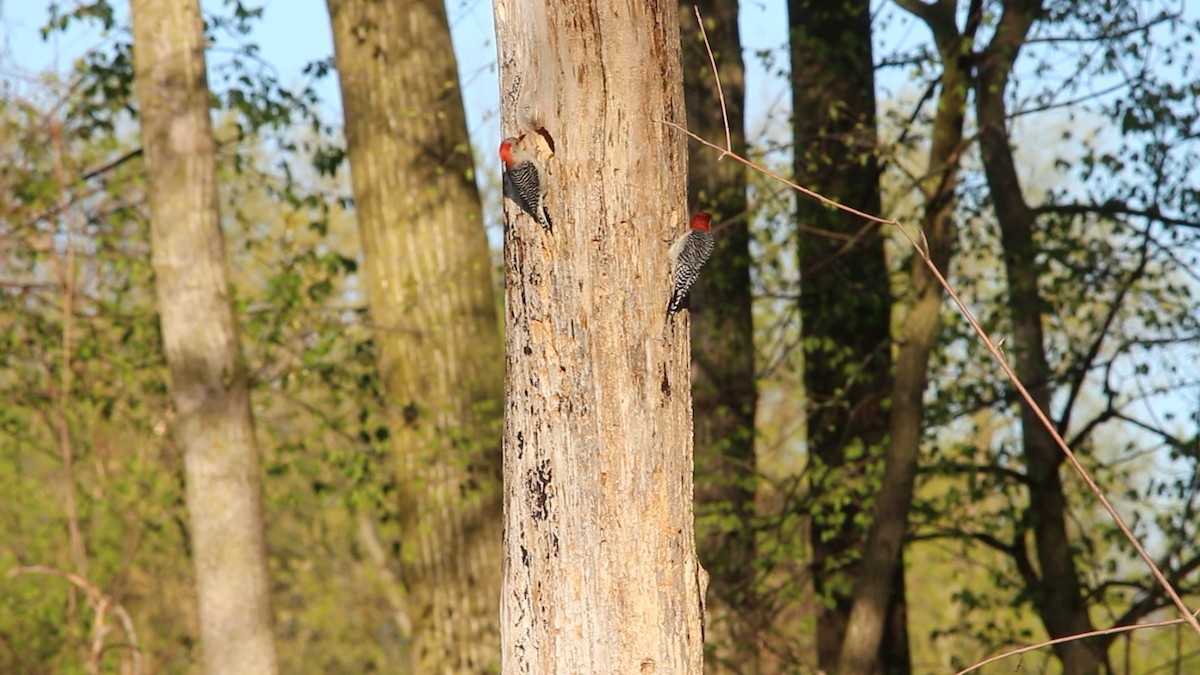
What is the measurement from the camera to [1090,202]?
6.73 m

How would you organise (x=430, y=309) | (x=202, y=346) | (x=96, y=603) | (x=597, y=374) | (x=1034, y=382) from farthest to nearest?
(x=96, y=603)
(x=1034, y=382)
(x=430, y=309)
(x=202, y=346)
(x=597, y=374)

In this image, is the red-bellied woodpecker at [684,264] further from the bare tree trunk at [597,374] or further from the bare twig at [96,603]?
the bare twig at [96,603]

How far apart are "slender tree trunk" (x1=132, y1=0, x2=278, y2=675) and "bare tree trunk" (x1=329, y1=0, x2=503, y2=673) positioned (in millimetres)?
1002

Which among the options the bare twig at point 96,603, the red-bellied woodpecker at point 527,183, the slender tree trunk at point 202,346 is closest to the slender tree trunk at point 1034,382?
the slender tree trunk at point 202,346

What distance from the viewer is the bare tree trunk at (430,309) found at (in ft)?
20.3

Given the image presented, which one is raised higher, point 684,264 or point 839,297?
point 839,297

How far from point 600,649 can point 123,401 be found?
656cm

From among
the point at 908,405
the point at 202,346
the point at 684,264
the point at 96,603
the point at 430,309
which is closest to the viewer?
the point at 684,264

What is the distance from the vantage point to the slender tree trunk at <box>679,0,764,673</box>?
6.46 meters

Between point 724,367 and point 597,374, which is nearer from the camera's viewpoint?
point 597,374

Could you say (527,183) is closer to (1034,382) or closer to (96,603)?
A: (1034,382)

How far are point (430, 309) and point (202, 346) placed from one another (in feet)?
4.28

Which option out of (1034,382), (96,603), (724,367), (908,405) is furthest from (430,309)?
A: (1034,382)

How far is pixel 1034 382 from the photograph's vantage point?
6.66 meters
